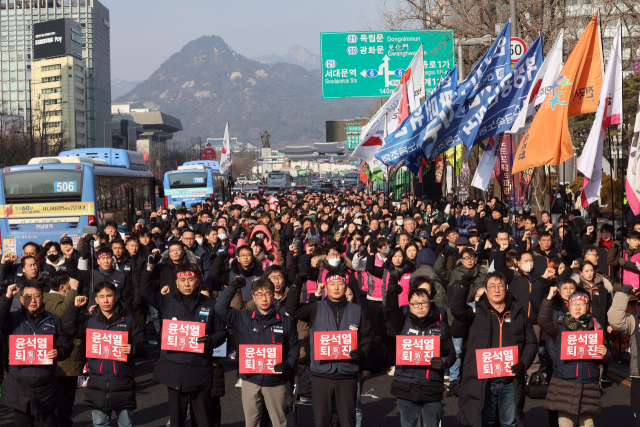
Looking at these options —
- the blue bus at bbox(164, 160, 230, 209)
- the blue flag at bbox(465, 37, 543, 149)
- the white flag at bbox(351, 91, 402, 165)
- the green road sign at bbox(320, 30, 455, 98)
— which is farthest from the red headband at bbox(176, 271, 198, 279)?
the blue bus at bbox(164, 160, 230, 209)

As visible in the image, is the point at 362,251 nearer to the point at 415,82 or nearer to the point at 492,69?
the point at 492,69

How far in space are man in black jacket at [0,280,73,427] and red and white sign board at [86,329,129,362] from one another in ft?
0.96

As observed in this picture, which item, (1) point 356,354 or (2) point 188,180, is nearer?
(1) point 356,354

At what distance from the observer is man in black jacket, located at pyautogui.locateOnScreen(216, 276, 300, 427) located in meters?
5.88

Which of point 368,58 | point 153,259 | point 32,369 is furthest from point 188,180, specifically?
point 32,369

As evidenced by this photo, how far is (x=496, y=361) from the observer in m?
5.73

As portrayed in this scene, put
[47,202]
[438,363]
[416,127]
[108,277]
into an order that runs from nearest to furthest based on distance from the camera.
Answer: [438,363] < [108,277] < [416,127] < [47,202]

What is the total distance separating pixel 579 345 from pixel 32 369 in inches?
175

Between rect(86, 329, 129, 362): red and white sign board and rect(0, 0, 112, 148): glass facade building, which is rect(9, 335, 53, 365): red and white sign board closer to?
rect(86, 329, 129, 362): red and white sign board

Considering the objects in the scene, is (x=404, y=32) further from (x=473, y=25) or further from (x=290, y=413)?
(x=290, y=413)

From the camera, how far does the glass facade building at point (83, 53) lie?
128 meters

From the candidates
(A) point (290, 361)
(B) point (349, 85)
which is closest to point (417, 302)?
(A) point (290, 361)

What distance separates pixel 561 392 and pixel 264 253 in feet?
15.7

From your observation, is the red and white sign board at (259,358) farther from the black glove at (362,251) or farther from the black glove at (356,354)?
the black glove at (362,251)
